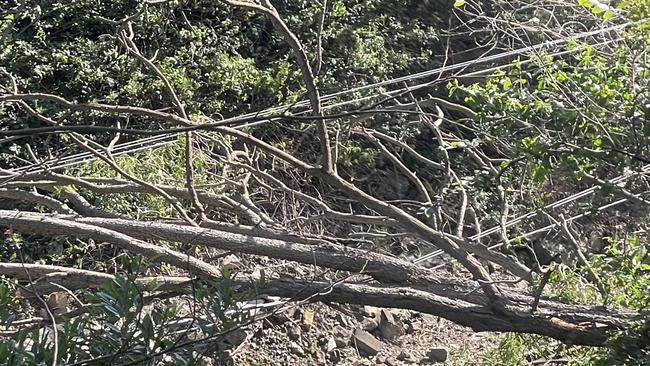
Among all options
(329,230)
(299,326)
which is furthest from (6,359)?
(329,230)

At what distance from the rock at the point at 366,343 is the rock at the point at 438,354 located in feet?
1.28

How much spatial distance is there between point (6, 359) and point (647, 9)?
265cm

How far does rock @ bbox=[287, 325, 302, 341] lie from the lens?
6168 mm

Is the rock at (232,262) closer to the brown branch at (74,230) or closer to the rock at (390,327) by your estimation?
the brown branch at (74,230)

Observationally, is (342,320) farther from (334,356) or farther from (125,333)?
(125,333)

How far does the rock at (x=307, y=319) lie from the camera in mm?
6277

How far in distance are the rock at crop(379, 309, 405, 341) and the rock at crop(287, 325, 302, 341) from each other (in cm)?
71

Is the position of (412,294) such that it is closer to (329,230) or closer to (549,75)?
(549,75)

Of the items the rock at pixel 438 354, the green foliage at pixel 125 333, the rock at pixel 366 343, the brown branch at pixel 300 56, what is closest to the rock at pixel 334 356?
the rock at pixel 366 343

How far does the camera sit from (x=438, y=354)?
6.32 m

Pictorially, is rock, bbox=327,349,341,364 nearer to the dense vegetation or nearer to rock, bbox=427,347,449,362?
rock, bbox=427,347,449,362

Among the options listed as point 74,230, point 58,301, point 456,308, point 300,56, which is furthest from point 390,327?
point 300,56

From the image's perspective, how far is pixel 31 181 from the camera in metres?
5.00

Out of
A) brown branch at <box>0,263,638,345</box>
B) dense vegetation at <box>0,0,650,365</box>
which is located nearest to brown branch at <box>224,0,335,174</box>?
dense vegetation at <box>0,0,650,365</box>
